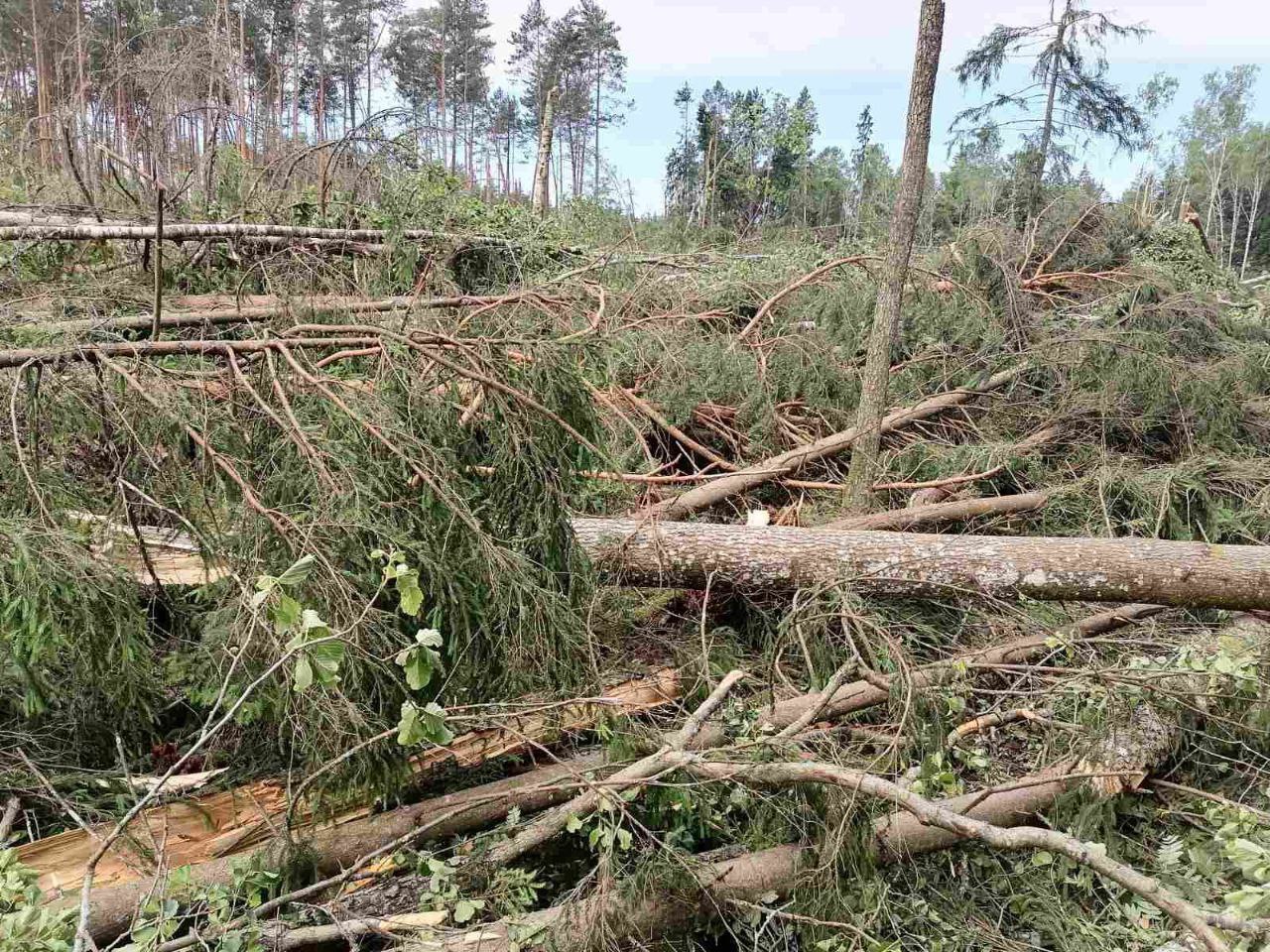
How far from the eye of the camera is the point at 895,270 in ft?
15.1

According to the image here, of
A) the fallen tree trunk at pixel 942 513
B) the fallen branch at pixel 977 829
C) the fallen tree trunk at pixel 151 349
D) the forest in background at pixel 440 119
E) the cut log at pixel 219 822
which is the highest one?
the forest in background at pixel 440 119

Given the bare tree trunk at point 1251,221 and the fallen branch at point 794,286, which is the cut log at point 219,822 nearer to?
the fallen branch at point 794,286

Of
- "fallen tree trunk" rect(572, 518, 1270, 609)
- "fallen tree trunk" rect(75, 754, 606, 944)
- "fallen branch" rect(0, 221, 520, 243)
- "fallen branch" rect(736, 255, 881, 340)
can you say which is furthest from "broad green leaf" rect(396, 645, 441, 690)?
"fallen branch" rect(736, 255, 881, 340)

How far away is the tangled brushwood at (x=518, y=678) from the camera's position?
6.01ft

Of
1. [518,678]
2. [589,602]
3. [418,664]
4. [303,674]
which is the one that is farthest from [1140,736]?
[303,674]

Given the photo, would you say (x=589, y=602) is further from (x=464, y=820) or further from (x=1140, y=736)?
(x=1140, y=736)

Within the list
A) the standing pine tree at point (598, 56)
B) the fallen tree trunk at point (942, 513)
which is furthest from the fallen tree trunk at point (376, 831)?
the standing pine tree at point (598, 56)

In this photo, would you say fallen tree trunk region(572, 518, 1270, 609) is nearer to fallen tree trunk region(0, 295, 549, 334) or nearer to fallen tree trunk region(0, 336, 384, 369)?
fallen tree trunk region(0, 295, 549, 334)

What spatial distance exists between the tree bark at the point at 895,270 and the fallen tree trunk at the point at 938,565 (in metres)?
1.12

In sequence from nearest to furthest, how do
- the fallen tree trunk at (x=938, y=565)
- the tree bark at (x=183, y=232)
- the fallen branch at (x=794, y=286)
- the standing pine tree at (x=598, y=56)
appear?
the fallen tree trunk at (x=938, y=565)
the tree bark at (x=183, y=232)
the fallen branch at (x=794, y=286)
the standing pine tree at (x=598, y=56)

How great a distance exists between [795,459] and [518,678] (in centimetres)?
293

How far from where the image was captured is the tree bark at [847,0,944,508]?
4.36 meters

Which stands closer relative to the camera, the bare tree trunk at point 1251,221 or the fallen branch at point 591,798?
the fallen branch at point 591,798

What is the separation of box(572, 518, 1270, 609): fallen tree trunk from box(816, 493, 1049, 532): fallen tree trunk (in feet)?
1.62
